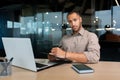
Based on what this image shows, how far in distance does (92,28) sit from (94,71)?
2136 millimetres

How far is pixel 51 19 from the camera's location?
12.2 ft

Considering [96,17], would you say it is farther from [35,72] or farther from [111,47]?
[35,72]

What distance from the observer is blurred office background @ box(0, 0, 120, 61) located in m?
3.62

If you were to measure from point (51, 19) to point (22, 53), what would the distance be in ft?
7.40

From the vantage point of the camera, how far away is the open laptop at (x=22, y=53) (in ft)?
4.70

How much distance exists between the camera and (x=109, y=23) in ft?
11.6

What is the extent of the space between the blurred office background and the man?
123 centimetres

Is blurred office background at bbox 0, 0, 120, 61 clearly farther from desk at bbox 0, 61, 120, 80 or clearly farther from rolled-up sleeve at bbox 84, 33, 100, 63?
desk at bbox 0, 61, 120, 80

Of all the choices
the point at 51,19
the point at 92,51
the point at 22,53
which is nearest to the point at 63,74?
the point at 22,53

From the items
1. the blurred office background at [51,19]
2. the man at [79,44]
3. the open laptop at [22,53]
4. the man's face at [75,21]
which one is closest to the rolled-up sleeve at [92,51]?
the man at [79,44]

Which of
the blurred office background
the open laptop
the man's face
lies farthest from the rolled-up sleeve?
the blurred office background

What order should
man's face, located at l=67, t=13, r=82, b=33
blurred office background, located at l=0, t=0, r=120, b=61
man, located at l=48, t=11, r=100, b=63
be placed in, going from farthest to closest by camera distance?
blurred office background, located at l=0, t=0, r=120, b=61, man's face, located at l=67, t=13, r=82, b=33, man, located at l=48, t=11, r=100, b=63

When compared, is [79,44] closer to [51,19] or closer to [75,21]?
[75,21]

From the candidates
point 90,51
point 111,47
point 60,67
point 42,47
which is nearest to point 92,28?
point 111,47
